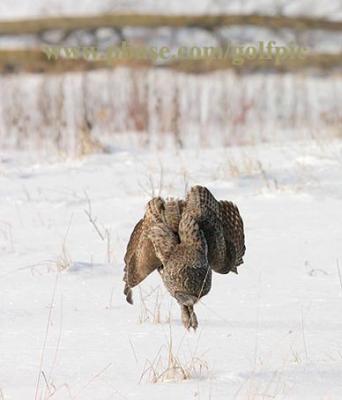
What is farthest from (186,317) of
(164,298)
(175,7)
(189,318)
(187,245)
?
(175,7)

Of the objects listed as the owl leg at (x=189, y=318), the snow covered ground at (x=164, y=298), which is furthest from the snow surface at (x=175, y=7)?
the owl leg at (x=189, y=318)

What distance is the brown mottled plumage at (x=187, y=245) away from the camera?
338cm

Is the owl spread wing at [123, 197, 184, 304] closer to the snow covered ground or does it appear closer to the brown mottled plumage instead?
the brown mottled plumage

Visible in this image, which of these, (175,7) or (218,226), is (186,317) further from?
(175,7)

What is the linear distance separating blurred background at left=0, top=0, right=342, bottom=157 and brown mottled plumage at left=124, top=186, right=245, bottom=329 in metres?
5.54

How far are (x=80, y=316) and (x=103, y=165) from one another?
4390 millimetres

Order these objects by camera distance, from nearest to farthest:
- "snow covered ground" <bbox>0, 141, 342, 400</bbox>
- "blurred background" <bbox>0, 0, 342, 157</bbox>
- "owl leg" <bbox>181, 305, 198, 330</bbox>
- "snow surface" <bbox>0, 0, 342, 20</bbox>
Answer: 1. "snow covered ground" <bbox>0, 141, 342, 400</bbox>
2. "owl leg" <bbox>181, 305, 198, 330</bbox>
3. "blurred background" <bbox>0, 0, 342, 157</bbox>
4. "snow surface" <bbox>0, 0, 342, 20</bbox>

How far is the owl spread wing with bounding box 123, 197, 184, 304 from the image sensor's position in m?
3.56

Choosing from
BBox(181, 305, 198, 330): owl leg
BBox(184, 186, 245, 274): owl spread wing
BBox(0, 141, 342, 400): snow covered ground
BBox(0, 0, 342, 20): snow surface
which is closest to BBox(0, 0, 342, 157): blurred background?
BBox(0, 0, 342, 20): snow surface

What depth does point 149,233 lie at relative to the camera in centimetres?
349

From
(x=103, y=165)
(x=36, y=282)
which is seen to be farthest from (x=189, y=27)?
(x=36, y=282)

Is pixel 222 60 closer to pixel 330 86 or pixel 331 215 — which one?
pixel 330 86

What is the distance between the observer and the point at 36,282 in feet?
16.0

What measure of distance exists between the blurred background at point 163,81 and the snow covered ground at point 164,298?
7.65ft
